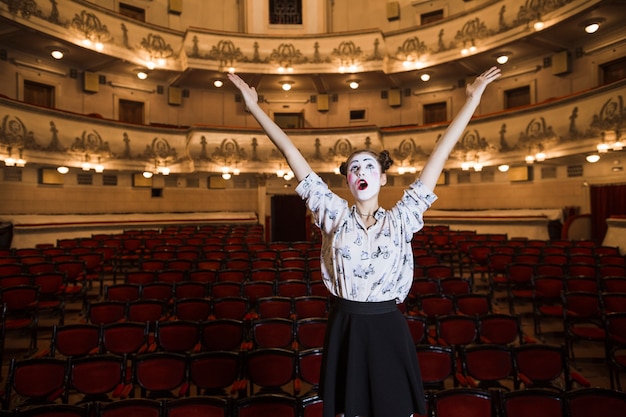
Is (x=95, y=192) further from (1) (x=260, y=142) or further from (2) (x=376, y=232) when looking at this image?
(2) (x=376, y=232)

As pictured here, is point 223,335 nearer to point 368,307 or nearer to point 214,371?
point 214,371

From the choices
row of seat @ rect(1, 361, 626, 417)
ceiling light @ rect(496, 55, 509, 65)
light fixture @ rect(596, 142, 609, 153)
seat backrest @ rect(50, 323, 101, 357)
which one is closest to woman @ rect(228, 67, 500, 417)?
row of seat @ rect(1, 361, 626, 417)

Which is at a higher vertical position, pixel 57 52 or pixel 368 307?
pixel 57 52

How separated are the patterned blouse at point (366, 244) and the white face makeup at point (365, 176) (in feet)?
0.26

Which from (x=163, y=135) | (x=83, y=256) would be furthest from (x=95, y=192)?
(x=83, y=256)

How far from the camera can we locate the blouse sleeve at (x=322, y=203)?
158 centimetres

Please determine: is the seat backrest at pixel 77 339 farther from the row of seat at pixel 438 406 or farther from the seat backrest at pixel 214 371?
the row of seat at pixel 438 406

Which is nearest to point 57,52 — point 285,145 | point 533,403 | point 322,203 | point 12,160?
point 12,160

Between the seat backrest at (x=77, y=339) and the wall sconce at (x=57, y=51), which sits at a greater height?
the wall sconce at (x=57, y=51)

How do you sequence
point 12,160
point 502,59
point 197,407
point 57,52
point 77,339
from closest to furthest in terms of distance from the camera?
point 197,407
point 77,339
point 12,160
point 57,52
point 502,59

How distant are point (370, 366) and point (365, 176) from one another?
71cm

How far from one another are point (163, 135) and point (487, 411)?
15554mm

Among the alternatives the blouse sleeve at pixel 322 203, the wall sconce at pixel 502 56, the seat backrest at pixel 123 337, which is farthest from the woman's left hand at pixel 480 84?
the wall sconce at pixel 502 56

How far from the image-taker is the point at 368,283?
1.46 meters
